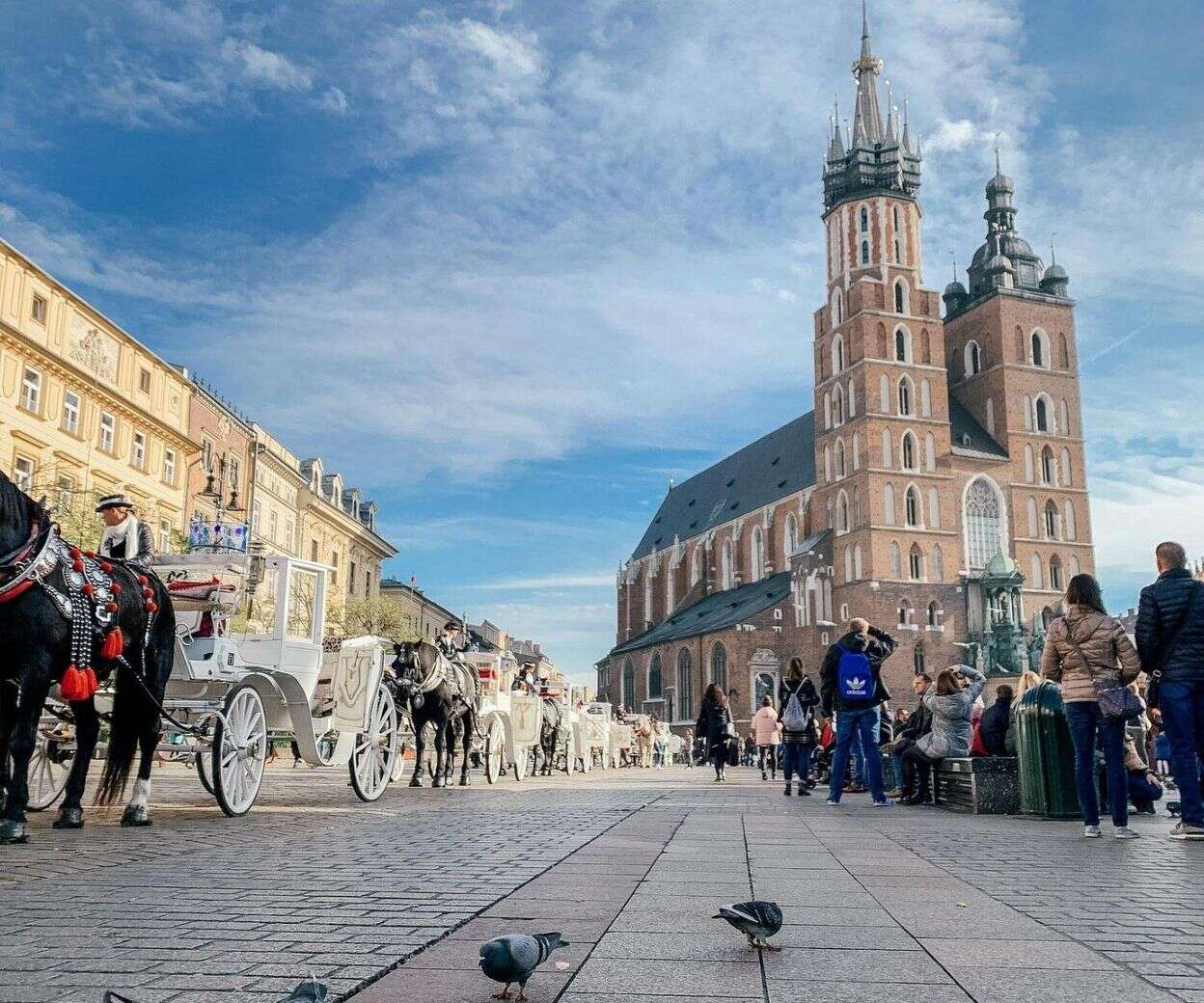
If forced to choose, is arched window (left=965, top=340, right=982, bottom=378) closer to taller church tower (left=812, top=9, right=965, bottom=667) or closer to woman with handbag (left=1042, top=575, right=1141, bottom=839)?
taller church tower (left=812, top=9, right=965, bottom=667)

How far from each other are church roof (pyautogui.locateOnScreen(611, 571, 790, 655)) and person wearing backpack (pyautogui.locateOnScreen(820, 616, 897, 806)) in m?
52.9

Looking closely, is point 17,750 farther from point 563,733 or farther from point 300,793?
point 563,733

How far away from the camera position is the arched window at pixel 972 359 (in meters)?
66.1

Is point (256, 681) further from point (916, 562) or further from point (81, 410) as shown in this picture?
point (916, 562)

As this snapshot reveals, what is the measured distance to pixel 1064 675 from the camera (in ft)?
27.6

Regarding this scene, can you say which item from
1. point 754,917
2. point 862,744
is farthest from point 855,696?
point 754,917

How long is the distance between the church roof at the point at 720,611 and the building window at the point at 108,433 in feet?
132

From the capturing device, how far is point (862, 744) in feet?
39.1

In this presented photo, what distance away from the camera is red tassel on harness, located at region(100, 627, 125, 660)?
728cm

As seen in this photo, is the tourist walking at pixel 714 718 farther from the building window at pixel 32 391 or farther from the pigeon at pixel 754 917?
the building window at pixel 32 391

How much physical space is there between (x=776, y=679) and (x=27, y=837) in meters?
58.5

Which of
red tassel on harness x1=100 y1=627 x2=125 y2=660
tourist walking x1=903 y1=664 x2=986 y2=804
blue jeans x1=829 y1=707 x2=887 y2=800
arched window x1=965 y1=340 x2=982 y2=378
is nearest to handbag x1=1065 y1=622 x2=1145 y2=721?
tourist walking x1=903 y1=664 x2=986 y2=804

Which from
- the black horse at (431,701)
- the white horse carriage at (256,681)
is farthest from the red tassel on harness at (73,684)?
the black horse at (431,701)

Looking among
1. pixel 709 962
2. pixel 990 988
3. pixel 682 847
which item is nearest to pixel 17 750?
pixel 682 847
